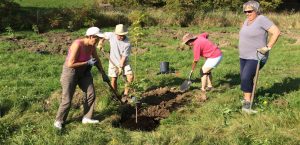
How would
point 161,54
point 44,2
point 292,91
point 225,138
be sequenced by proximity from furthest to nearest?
point 44,2
point 161,54
point 292,91
point 225,138

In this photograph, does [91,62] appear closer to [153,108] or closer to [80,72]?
[80,72]

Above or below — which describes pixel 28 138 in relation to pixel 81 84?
below

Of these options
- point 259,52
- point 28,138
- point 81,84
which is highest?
point 259,52

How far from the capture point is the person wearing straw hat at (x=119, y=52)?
752cm

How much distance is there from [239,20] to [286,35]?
5021 mm

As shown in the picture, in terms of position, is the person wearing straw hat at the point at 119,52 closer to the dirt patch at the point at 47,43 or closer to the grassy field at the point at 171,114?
the grassy field at the point at 171,114

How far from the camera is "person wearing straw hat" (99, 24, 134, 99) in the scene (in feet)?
24.7

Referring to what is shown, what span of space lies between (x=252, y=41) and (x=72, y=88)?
2989 millimetres

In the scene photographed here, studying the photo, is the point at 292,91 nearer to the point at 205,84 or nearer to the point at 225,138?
the point at 205,84

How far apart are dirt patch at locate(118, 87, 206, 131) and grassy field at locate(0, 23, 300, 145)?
185 mm

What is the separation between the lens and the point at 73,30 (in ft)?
61.8

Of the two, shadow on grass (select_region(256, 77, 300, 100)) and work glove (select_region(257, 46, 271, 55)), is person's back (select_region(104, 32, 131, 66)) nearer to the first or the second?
work glove (select_region(257, 46, 271, 55))

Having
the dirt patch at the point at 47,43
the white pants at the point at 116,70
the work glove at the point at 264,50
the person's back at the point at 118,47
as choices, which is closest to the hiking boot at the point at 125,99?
the white pants at the point at 116,70

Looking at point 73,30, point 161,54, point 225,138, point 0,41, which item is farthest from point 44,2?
point 225,138
